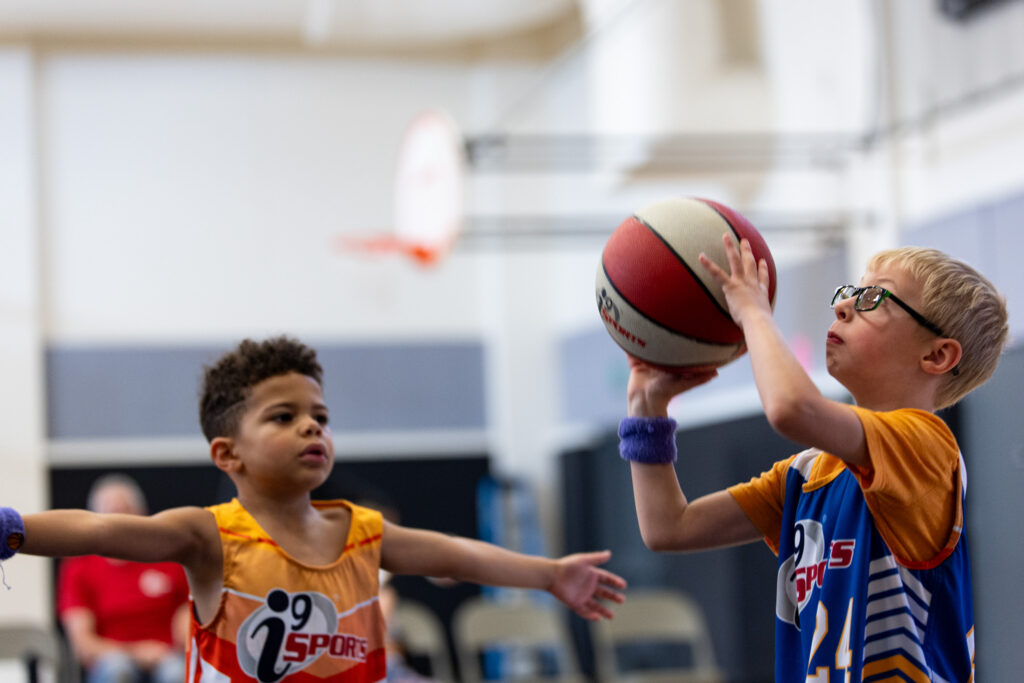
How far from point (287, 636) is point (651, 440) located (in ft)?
2.97

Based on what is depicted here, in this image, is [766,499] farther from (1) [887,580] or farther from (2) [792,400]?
(2) [792,400]

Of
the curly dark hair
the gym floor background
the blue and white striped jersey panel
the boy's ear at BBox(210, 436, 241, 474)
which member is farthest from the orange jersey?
the gym floor background

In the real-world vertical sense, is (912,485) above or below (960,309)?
below

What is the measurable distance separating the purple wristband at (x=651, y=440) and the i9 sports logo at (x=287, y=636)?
2.54 feet

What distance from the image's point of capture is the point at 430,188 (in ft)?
27.5

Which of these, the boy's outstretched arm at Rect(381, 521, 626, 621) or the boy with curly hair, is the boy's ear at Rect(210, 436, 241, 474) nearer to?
the boy with curly hair

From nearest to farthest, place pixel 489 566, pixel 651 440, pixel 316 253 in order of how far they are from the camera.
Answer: pixel 651 440 < pixel 489 566 < pixel 316 253

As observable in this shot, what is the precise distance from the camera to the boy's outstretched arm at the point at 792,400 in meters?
1.92

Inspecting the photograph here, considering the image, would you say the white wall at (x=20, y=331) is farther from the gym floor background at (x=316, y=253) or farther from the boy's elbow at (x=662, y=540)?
the boy's elbow at (x=662, y=540)

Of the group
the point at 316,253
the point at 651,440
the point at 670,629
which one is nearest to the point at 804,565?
the point at 651,440

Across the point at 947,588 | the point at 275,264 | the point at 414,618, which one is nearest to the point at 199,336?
the point at 275,264

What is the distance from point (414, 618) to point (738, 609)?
2.44 m

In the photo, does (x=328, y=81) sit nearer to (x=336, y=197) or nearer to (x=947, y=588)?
(x=336, y=197)

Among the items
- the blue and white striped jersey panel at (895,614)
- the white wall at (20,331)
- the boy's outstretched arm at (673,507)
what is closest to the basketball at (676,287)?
the boy's outstretched arm at (673,507)
